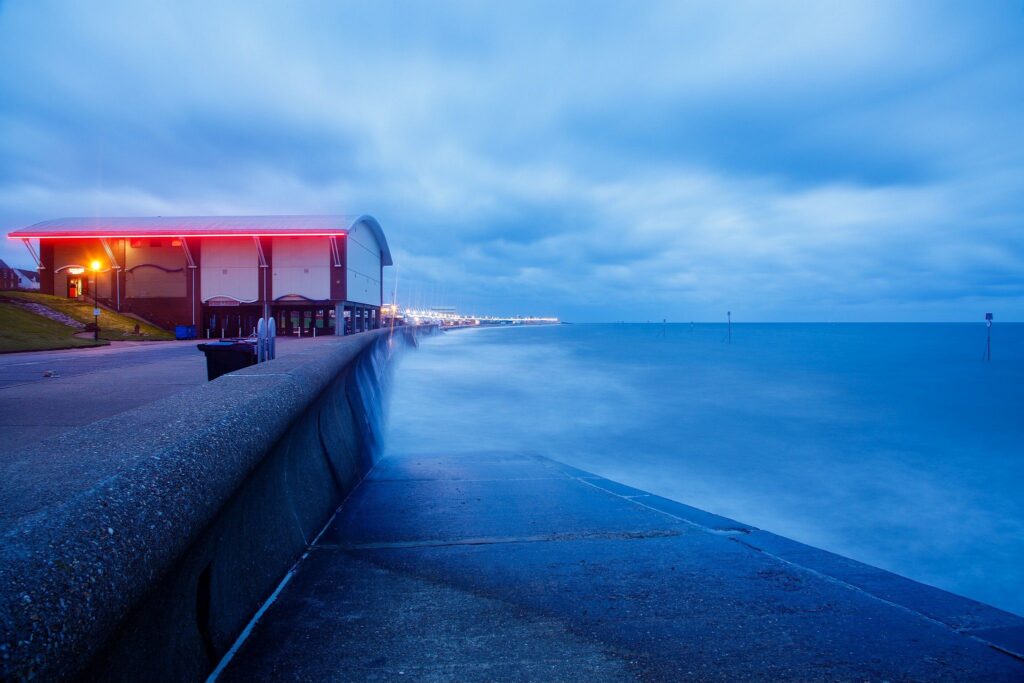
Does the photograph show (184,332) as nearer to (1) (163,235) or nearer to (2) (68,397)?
(1) (163,235)

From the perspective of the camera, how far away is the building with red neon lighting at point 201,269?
3953 cm

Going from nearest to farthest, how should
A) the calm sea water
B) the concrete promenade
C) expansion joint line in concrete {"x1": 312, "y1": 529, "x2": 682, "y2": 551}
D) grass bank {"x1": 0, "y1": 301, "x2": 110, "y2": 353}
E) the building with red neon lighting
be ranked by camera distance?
the concrete promenade, expansion joint line in concrete {"x1": 312, "y1": 529, "x2": 682, "y2": 551}, the calm sea water, grass bank {"x1": 0, "y1": 301, "x2": 110, "y2": 353}, the building with red neon lighting

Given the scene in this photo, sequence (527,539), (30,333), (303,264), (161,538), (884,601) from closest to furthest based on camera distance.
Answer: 1. (161,538)
2. (884,601)
3. (527,539)
4. (30,333)
5. (303,264)

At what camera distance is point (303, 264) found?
3962 centimetres

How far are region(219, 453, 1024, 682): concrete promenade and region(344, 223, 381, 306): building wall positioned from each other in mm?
38056

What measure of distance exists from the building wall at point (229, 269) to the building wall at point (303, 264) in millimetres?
1638

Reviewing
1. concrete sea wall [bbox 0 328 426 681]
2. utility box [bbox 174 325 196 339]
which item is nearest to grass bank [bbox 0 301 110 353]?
utility box [bbox 174 325 196 339]

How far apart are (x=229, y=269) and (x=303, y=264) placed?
560 centimetres

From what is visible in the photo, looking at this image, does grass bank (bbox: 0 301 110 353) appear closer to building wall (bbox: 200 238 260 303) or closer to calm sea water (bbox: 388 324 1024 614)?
building wall (bbox: 200 238 260 303)

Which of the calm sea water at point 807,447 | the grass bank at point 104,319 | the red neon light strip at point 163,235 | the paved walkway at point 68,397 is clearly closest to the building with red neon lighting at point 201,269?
the red neon light strip at point 163,235

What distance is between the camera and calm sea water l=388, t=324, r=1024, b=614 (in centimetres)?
843

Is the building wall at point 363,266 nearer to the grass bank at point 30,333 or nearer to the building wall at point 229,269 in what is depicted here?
the building wall at point 229,269

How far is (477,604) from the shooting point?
3.37 meters

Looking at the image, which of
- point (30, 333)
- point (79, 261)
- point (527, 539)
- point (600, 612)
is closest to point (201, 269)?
point (79, 261)
